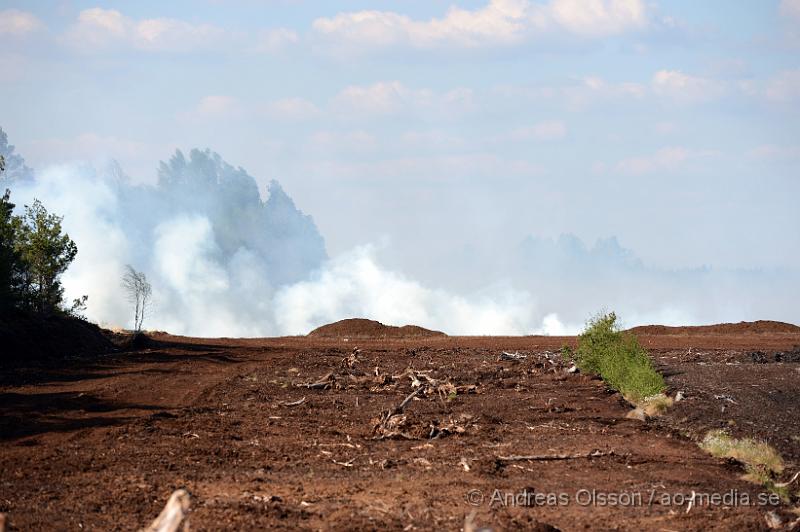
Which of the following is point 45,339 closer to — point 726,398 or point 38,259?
point 38,259

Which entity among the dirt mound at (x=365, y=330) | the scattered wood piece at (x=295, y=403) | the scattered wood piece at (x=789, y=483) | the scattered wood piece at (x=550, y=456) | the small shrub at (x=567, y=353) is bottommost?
the scattered wood piece at (x=789, y=483)

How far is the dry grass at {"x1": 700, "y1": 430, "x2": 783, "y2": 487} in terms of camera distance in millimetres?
13841

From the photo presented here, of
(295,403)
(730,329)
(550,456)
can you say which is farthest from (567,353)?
(730,329)

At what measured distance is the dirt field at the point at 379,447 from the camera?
37.7 ft

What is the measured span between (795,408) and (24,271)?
29.1 metres

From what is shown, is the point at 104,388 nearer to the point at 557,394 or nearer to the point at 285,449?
the point at 285,449

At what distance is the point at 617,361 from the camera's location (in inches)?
941

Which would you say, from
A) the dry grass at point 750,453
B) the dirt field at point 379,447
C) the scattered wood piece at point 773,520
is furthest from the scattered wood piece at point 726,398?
the scattered wood piece at point 773,520

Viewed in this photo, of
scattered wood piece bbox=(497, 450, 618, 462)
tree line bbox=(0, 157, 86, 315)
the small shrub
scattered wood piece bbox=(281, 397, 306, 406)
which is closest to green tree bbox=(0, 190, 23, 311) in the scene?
tree line bbox=(0, 157, 86, 315)

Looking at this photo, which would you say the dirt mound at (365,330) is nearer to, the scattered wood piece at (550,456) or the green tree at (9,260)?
the green tree at (9,260)

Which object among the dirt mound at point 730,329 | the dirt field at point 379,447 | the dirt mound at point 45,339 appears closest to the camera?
the dirt field at point 379,447

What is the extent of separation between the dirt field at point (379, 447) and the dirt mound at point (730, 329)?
62.5ft

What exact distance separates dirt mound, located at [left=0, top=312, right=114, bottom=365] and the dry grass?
70.7 ft

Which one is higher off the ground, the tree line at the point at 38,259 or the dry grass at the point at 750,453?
the tree line at the point at 38,259
